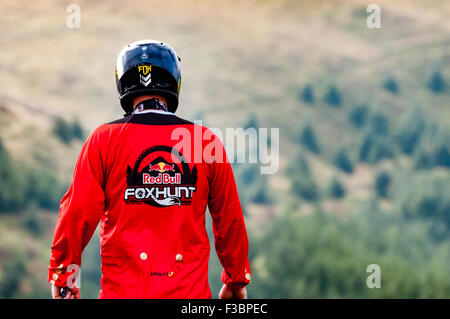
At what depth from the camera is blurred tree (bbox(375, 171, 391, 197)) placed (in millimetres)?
88000

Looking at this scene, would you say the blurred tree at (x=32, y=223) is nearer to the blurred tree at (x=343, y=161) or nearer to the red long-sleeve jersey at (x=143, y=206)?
the blurred tree at (x=343, y=161)

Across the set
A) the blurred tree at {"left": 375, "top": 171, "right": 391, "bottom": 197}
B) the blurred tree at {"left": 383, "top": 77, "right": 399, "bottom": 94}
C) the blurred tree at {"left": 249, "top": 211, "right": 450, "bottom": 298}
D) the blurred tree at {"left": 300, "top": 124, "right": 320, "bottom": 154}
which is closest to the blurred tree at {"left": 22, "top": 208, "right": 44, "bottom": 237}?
the blurred tree at {"left": 249, "top": 211, "right": 450, "bottom": 298}

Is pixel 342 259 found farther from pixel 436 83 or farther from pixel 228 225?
pixel 228 225

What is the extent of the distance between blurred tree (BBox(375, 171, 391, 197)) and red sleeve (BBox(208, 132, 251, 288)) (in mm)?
85307

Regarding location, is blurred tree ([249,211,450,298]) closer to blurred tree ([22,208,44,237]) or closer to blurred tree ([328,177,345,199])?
blurred tree ([328,177,345,199])

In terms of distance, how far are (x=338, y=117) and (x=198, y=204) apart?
9772cm

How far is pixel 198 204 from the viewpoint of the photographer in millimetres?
4297

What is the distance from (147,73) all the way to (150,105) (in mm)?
241

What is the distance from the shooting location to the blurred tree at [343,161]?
301 feet

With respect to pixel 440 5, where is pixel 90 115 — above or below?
below

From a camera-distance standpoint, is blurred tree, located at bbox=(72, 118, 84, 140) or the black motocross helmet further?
blurred tree, located at bbox=(72, 118, 84, 140)

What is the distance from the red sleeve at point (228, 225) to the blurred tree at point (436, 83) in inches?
4025


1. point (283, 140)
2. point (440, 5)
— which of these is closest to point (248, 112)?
point (283, 140)
